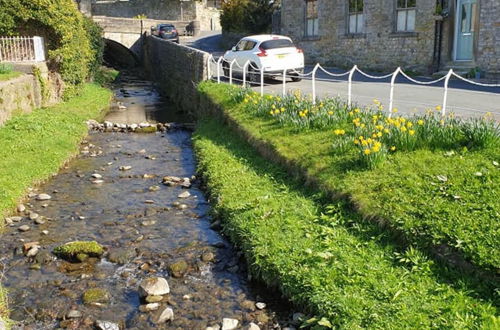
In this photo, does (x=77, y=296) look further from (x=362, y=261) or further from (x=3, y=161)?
(x=3, y=161)

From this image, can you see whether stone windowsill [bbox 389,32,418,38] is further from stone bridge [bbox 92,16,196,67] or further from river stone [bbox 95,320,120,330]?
stone bridge [bbox 92,16,196,67]

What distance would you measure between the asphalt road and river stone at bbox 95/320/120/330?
22.9 feet

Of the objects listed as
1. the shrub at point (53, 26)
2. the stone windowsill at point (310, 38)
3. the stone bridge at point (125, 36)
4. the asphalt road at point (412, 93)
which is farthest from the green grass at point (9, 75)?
the stone bridge at point (125, 36)

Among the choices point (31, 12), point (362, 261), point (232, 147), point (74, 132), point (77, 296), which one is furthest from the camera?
point (31, 12)

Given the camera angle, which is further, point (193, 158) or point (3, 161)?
point (193, 158)

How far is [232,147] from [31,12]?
1055 cm

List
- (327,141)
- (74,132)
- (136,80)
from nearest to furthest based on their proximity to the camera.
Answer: (327,141) → (74,132) → (136,80)

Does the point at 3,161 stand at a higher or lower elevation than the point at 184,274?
higher

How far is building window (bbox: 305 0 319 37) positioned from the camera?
27844 millimetres

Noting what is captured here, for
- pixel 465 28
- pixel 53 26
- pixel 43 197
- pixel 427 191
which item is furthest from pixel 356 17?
pixel 427 191

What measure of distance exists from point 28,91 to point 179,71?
9.51 m

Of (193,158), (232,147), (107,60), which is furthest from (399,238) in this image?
(107,60)

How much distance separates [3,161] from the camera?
1133 centimetres

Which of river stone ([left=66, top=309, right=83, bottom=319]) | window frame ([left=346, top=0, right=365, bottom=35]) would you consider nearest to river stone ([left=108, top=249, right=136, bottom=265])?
river stone ([left=66, top=309, right=83, bottom=319])
